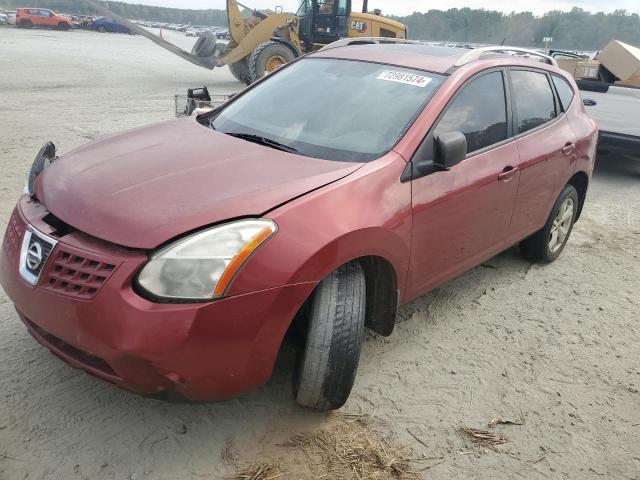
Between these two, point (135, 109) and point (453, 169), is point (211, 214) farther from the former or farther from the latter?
point (135, 109)

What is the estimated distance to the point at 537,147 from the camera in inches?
152

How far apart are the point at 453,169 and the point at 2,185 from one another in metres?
4.41

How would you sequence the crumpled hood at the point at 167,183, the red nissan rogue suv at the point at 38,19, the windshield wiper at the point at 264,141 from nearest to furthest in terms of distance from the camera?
the crumpled hood at the point at 167,183, the windshield wiper at the point at 264,141, the red nissan rogue suv at the point at 38,19

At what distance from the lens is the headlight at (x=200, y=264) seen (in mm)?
2094

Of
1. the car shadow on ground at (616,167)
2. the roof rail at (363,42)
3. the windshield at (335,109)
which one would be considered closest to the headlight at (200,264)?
the windshield at (335,109)

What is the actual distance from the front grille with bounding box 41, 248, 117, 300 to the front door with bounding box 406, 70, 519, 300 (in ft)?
4.90

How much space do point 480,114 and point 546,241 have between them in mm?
1524

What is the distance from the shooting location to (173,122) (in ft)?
11.5

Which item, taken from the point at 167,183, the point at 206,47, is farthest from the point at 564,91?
the point at 206,47

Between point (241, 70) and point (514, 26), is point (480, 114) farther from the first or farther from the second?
point (514, 26)

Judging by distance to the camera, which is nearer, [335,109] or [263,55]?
[335,109]

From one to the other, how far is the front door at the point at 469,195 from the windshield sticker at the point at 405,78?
209 millimetres

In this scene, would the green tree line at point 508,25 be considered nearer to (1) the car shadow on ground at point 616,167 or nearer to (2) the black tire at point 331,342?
(1) the car shadow on ground at point 616,167

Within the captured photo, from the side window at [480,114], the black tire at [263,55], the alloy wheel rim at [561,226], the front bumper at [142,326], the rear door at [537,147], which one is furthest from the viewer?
the black tire at [263,55]
